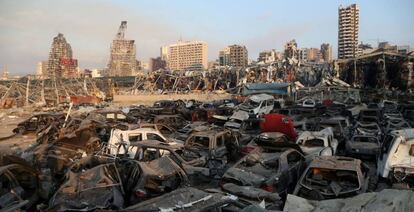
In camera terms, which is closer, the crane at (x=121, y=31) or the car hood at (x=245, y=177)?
the car hood at (x=245, y=177)

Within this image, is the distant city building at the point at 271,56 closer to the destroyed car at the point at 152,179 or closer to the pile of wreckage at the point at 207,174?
the pile of wreckage at the point at 207,174

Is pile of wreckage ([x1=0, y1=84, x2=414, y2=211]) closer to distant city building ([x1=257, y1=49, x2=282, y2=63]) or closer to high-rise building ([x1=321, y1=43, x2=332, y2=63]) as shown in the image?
distant city building ([x1=257, y1=49, x2=282, y2=63])

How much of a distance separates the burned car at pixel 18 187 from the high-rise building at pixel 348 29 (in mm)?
109958

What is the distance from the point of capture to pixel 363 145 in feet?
45.0

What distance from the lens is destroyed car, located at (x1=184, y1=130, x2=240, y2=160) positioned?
11.7 meters

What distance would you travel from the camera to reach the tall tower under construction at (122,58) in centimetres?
12895

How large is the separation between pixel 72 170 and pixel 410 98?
111 ft

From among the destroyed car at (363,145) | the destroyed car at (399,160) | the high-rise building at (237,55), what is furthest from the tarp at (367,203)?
the high-rise building at (237,55)

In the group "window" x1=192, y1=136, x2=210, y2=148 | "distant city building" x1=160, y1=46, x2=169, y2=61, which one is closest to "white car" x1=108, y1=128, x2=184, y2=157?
"window" x1=192, y1=136, x2=210, y2=148

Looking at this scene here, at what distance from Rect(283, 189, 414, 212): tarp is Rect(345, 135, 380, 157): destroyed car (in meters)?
8.18

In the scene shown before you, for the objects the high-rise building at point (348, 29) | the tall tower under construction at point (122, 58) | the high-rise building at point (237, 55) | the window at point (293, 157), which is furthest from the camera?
the tall tower under construction at point (122, 58)

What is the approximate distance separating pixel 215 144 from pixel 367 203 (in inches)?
275

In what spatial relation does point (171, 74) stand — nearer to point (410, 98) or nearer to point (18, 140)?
point (410, 98)

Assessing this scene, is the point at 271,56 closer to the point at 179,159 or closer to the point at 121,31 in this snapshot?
the point at 121,31
